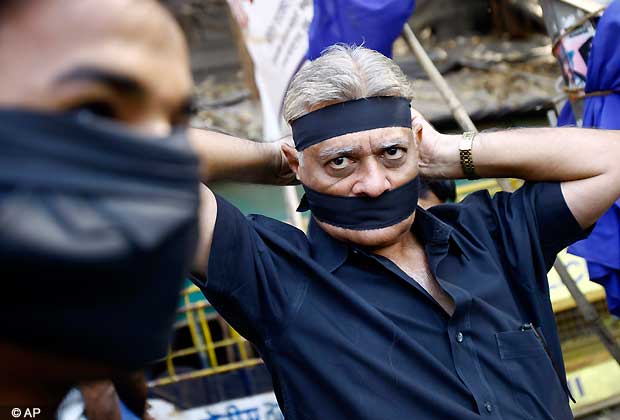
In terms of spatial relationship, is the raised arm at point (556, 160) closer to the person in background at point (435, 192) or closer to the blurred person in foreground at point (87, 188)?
the person in background at point (435, 192)

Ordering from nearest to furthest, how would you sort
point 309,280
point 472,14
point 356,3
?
point 309,280 → point 356,3 → point 472,14

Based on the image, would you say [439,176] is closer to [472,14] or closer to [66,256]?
[66,256]

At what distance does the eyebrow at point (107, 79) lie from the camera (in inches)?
24.0

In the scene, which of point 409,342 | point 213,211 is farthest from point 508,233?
point 213,211

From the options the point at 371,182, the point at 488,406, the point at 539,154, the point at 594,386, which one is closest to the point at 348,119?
the point at 371,182

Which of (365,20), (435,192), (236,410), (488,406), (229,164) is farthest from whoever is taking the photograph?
(236,410)

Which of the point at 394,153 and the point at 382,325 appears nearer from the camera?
the point at 382,325

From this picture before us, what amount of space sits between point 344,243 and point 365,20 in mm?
1194

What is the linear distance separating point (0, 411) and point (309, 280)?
95 centimetres

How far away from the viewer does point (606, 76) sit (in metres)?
2.72

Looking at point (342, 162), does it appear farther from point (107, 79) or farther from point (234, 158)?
point (107, 79)

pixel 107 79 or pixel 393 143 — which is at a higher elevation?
pixel 107 79

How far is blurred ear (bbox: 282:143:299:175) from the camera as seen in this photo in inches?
79.8

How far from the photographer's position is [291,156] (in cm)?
204
